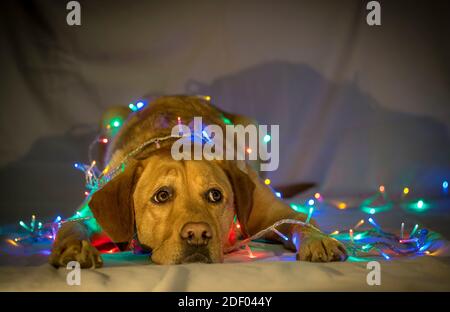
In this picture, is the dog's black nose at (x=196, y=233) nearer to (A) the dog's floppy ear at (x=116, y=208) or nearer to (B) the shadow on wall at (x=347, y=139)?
(A) the dog's floppy ear at (x=116, y=208)

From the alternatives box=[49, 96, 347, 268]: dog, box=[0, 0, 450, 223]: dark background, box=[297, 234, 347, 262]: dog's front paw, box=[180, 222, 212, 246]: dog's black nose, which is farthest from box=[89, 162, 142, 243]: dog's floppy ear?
box=[0, 0, 450, 223]: dark background

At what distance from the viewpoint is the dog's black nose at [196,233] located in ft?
9.96

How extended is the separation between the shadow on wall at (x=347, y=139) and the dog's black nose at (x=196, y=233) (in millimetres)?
3212

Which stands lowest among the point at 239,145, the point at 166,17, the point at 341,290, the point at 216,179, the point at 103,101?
the point at 341,290

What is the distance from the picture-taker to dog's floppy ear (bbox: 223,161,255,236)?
3.64 m

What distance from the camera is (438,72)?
6.15 m

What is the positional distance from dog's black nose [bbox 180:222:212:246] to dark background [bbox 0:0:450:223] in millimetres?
3170

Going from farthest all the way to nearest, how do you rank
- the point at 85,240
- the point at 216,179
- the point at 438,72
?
the point at 438,72 → the point at 216,179 → the point at 85,240

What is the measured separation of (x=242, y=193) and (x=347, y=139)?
2966mm

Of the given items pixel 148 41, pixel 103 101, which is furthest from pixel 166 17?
pixel 103 101

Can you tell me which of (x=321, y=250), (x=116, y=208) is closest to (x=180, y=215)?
(x=116, y=208)

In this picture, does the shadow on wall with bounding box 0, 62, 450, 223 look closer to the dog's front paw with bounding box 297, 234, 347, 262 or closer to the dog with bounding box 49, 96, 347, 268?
the dog with bounding box 49, 96, 347, 268

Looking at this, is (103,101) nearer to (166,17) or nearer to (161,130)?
(166,17)
